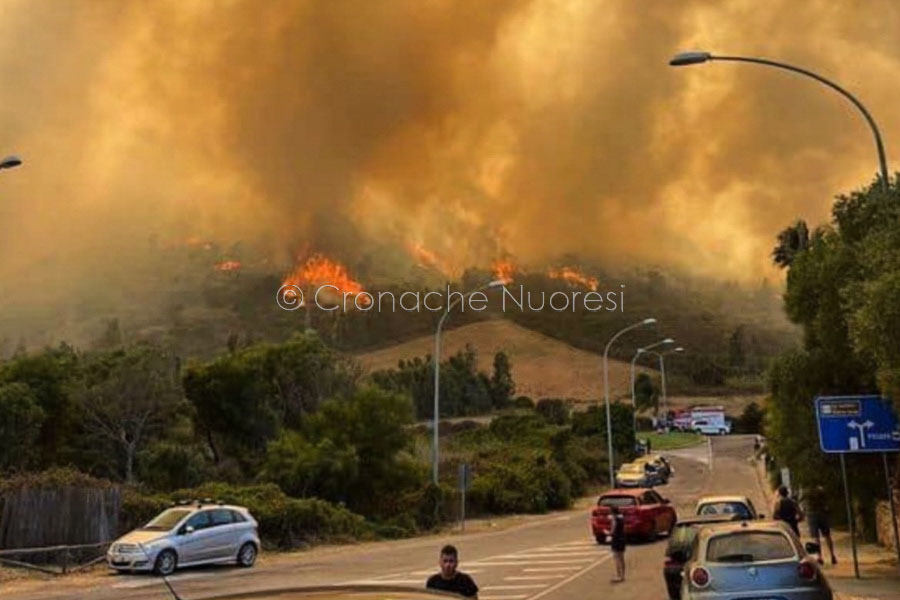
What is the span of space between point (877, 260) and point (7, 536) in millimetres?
23240

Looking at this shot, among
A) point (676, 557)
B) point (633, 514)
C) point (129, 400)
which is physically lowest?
point (633, 514)

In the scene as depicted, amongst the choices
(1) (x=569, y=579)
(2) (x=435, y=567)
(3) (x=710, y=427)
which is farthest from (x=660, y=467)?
(3) (x=710, y=427)

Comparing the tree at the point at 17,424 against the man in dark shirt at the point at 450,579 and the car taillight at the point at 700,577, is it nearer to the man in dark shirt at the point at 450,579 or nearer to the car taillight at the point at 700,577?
the car taillight at the point at 700,577

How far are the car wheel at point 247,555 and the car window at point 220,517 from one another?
2.94 feet

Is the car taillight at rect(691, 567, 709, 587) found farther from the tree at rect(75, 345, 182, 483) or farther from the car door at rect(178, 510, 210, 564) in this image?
the tree at rect(75, 345, 182, 483)

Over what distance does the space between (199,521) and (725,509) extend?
13.7m

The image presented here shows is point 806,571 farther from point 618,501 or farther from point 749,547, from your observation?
point 618,501

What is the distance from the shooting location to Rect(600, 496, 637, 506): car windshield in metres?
31.6

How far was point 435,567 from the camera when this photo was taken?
2480 cm

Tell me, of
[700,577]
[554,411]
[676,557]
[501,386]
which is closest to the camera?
[700,577]

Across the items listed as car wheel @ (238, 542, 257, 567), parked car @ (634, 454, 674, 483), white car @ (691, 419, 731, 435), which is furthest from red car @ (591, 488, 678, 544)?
white car @ (691, 419, 731, 435)

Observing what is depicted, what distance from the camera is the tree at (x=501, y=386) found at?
18162cm

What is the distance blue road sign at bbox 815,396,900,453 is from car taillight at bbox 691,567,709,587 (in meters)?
6.60

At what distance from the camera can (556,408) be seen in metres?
145
